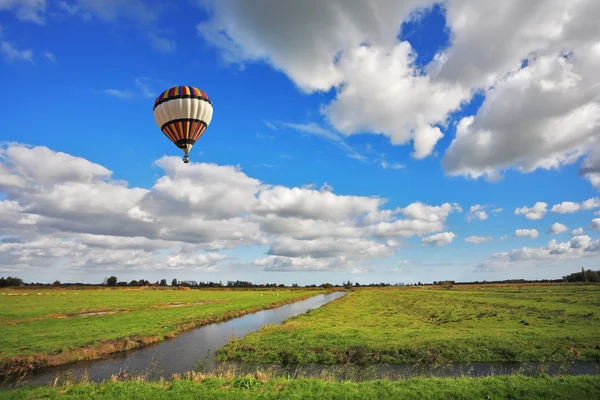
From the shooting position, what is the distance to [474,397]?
46.2 ft

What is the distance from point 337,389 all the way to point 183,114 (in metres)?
25.3

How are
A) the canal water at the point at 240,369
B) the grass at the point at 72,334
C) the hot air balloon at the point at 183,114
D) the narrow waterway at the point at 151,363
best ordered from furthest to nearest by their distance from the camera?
the hot air balloon at the point at 183,114 → the grass at the point at 72,334 → the narrow waterway at the point at 151,363 → the canal water at the point at 240,369

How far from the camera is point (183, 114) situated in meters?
30.3

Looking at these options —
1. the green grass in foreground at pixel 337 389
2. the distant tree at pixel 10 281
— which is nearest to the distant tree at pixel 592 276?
the green grass in foreground at pixel 337 389

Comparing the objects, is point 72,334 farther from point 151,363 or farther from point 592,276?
point 592,276

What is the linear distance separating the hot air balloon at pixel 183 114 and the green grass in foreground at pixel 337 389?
839 inches

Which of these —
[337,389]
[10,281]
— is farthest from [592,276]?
[10,281]

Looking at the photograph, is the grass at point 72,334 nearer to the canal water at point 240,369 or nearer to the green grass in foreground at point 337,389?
the canal water at point 240,369

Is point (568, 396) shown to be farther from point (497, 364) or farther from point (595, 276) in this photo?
point (595, 276)

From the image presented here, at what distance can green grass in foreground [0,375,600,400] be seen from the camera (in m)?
14.3

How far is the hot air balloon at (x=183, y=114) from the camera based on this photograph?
99.0 feet

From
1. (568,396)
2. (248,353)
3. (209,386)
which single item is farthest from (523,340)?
(209,386)

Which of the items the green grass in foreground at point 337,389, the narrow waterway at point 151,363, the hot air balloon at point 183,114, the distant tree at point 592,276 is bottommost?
the narrow waterway at point 151,363

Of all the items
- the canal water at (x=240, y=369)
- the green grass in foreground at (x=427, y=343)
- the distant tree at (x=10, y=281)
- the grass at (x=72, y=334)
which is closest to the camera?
the canal water at (x=240, y=369)
